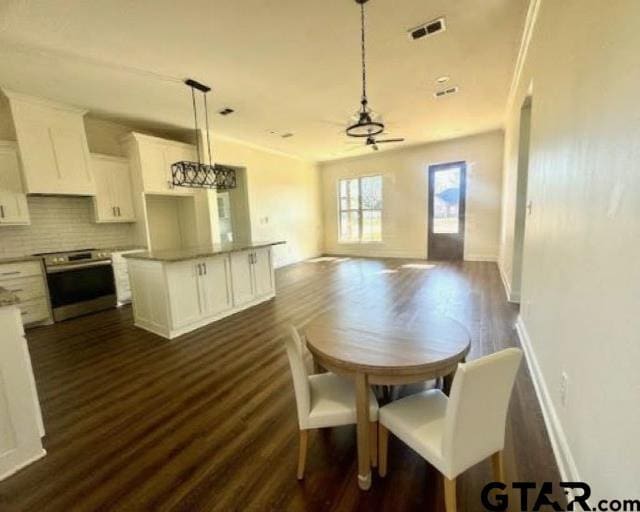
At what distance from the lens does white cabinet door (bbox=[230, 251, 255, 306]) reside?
13.4 feet

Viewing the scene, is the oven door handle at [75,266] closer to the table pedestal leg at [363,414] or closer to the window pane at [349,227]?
the table pedestal leg at [363,414]

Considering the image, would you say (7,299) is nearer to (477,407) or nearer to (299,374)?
(299,374)

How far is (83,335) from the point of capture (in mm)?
3535

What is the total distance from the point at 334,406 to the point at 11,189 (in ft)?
16.4

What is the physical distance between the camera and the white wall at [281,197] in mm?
6594

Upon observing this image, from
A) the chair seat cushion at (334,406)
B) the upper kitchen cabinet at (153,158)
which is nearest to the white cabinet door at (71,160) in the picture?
the upper kitchen cabinet at (153,158)

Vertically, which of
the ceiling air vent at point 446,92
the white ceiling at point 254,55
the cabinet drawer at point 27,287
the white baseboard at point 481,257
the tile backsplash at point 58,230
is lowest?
the white baseboard at point 481,257

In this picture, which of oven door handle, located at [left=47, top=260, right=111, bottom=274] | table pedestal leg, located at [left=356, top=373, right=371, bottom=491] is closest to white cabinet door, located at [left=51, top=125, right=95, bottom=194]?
oven door handle, located at [left=47, top=260, right=111, bottom=274]

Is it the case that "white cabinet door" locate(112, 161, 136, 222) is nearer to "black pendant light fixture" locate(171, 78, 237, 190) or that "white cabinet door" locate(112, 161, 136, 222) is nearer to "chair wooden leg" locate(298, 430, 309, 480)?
"black pendant light fixture" locate(171, 78, 237, 190)

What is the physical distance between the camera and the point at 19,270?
3752 millimetres

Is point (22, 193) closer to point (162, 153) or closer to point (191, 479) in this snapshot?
point (162, 153)

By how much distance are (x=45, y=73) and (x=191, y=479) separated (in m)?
4.39

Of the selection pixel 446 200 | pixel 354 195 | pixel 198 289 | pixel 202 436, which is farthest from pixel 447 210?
pixel 202 436

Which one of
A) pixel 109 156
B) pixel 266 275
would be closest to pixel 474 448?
pixel 266 275
